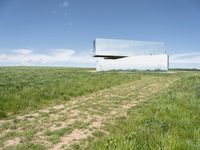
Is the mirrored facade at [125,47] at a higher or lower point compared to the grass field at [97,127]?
higher

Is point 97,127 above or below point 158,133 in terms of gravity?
below

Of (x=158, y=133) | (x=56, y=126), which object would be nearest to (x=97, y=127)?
(x=56, y=126)

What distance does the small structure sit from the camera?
56.1m

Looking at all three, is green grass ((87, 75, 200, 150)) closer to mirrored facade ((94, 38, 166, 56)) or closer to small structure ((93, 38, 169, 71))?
small structure ((93, 38, 169, 71))

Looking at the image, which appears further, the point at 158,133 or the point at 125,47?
the point at 125,47

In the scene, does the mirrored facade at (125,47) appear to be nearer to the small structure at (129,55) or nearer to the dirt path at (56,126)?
the small structure at (129,55)

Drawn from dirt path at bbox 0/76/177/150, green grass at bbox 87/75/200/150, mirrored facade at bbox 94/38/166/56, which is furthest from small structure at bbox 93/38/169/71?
green grass at bbox 87/75/200/150

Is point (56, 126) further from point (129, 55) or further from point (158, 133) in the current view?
point (129, 55)

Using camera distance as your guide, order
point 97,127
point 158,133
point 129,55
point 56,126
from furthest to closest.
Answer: point 129,55 → point 56,126 → point 97,127 → point 158,133

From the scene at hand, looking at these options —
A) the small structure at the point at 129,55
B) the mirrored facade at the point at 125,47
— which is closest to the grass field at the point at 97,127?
the small structure at the point at 129,55

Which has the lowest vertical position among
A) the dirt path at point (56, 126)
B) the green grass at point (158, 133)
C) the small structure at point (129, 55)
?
the dirt path at point (56, 126)

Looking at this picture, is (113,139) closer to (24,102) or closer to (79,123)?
(79,123)

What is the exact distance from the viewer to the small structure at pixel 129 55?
56125mm

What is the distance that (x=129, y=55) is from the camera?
64.1m
